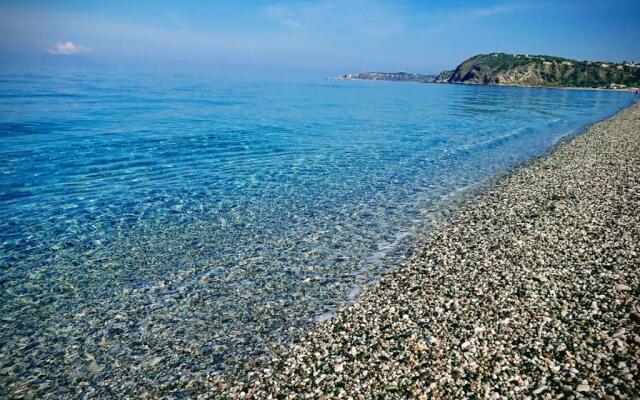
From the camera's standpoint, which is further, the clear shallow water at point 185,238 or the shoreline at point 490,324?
the clear shallow water at point 185,238

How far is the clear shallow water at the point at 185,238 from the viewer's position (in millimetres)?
9422

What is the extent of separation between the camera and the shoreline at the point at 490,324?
24.5 feet

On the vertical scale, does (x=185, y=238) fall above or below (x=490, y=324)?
below

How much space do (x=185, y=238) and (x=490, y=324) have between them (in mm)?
11616

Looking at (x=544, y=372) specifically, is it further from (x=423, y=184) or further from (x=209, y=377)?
(x=423, y=184)

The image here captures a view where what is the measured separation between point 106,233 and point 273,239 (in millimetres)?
7052

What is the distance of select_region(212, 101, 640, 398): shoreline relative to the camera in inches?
293

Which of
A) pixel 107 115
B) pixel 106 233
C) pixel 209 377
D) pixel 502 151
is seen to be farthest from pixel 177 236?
pixel 107 115

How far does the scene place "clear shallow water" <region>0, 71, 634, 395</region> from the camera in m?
9.42

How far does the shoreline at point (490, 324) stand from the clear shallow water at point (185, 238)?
129 cm

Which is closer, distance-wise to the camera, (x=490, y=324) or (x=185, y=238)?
(x=490, y=324)

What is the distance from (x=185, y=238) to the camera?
15703mm

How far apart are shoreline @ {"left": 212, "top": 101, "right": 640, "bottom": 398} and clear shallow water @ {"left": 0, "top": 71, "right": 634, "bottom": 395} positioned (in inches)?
50.9

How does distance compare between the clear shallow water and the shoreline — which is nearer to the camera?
the shoreline
